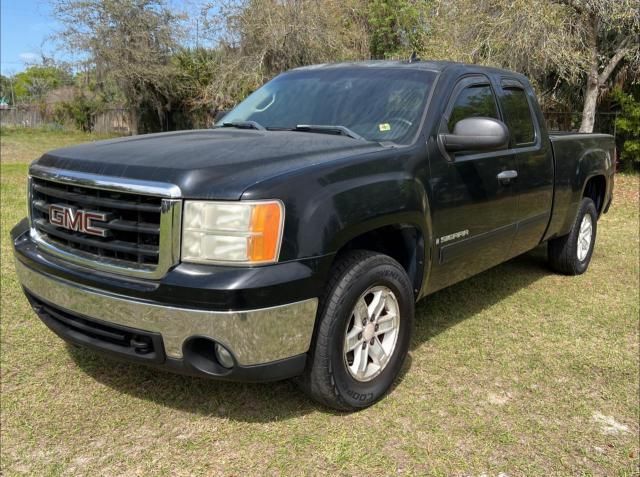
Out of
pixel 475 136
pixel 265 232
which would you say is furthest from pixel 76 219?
pixel 475 136

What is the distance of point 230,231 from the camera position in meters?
2.57

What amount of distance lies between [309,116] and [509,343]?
6.79 feet

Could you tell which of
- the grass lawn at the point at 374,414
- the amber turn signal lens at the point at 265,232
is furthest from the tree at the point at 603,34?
the amber turn signal lens at the point at 265,232

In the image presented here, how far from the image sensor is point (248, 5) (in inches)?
753

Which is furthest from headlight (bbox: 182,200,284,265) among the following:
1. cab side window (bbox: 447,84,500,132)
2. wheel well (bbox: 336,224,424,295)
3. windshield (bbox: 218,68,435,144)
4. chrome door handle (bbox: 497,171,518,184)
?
chrome door handle (bbox: 497,171,518,184)

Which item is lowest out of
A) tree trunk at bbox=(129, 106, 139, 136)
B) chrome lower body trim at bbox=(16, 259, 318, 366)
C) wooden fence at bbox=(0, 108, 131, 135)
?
wooden fence at bbox=(0, 108, 131, 135)

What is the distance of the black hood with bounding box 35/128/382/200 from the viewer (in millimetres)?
2625

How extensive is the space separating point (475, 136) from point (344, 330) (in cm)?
145

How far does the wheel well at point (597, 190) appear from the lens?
6062 millimetres

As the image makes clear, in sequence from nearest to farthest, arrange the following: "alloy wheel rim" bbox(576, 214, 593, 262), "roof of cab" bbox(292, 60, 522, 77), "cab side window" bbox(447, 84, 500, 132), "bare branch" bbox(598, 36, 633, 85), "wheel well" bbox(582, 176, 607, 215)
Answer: "cab side window" bbox(447, 84, 500, 132), "roof of cab" bbox(292, 60, 522, 77), "alloy wheel rim" bbox(576, 214, 593, 262), "wheel well" bbox(582, 176, 607, 215), "bare branch" bbox(598, 36, 633, 85)

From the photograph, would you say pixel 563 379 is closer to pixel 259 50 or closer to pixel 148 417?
pixel 148 417

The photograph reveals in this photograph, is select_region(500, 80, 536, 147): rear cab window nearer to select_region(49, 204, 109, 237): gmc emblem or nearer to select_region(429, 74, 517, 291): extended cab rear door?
select_region(429, 74, 517, 291): extended cab rear door

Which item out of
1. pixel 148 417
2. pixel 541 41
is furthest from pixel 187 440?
pixel 541 41

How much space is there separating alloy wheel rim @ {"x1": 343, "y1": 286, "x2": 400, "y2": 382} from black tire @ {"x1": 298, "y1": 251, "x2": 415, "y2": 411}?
2 centimetres
